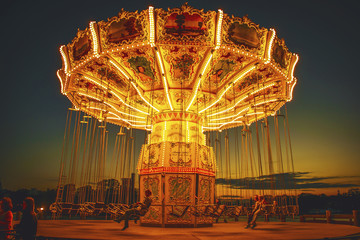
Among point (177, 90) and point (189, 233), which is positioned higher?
point (177, 90)

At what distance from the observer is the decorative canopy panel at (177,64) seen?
29.2ft

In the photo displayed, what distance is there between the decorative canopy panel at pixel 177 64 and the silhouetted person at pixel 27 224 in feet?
20.4

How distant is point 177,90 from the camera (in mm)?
12477

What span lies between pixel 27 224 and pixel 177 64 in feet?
25.5

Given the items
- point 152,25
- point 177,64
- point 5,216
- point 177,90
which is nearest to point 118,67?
point 177,64

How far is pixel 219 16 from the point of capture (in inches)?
337

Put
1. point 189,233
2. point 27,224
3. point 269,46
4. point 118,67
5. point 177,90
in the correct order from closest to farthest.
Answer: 1. point 27,224
2. point 189,233
3. point 269,46
4. point 118,67
5. point 177,90

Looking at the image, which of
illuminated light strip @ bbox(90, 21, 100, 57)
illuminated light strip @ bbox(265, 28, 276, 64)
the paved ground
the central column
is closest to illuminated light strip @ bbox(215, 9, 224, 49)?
illuminated light strip @ bbox(265, 28, 276, 64)

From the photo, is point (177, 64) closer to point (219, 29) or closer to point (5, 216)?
point (219, 29)

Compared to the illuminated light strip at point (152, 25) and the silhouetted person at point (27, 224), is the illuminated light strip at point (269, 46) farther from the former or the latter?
the silhouetted person at point (27, 224)

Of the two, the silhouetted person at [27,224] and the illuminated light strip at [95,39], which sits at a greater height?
the illuminated light strip at [95,39]

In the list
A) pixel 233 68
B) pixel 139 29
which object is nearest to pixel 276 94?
pixel 233 68

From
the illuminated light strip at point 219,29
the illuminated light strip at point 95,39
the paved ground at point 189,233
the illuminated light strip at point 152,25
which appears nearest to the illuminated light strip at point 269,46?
the illuminated light strip at point 219,29

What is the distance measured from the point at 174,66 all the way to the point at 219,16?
9.63 ft
